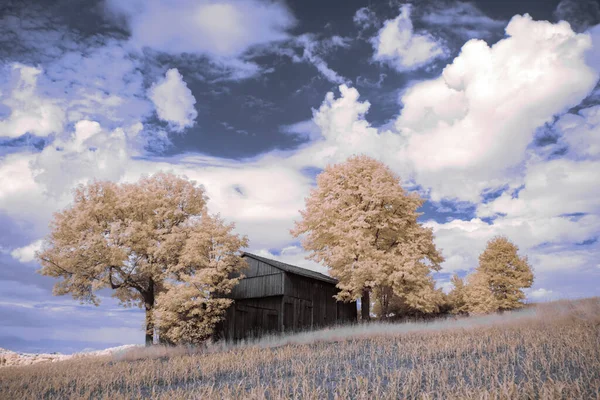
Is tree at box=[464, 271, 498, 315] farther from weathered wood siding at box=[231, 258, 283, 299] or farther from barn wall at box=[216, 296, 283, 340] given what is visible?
weathered wood siding at box=[231, 258, 283, 299]

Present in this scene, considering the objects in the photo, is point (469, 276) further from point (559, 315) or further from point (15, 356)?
point (15, 356)

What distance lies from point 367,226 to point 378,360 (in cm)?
1576

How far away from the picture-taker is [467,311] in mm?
34969

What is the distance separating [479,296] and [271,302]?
51.5 feet

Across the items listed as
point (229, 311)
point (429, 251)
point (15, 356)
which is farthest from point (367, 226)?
point (15, 356)

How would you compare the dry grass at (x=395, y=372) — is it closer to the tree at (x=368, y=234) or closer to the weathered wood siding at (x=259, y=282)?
the tree at (x=368, y=234)

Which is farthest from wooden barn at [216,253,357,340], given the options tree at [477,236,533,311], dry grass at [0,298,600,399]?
tree at [477,236,533,311]

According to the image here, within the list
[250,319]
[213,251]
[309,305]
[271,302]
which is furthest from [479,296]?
[213,251]

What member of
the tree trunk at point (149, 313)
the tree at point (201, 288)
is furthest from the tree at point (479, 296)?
the tree trunk at point (149, 313)

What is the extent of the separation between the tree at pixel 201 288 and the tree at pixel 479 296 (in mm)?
18000

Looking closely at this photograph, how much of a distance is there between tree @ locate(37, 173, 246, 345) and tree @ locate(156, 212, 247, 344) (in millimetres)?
227

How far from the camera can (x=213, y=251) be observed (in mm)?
27016

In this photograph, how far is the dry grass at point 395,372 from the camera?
9.27 metres

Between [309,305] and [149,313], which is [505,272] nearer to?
[309,305]
